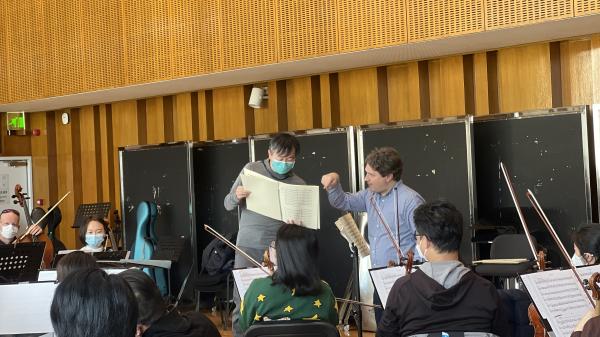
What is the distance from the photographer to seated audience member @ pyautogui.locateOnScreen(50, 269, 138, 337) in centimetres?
197

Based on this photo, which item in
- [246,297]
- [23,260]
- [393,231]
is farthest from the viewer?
[23,260]

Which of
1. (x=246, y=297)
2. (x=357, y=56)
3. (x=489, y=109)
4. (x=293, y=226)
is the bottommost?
(x=246, y=297)

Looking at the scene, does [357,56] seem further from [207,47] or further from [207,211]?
[207,211]

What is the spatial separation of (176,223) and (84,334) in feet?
22.2

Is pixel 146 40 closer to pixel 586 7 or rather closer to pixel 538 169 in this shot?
pixel 538 169

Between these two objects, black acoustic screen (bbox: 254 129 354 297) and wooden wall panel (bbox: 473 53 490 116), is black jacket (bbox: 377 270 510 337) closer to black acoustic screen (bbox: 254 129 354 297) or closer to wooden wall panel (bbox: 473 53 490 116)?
wooden wall panel (bbox: 473 53 490 116)

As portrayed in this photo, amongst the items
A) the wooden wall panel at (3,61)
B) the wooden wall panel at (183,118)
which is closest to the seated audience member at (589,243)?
the wooden wall panel at (183,118)

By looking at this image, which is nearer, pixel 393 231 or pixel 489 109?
pixel 393 231

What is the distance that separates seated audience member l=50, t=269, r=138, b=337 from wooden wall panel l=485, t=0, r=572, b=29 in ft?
14.0

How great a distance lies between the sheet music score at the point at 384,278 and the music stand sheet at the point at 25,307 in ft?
5.37

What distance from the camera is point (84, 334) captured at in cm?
197

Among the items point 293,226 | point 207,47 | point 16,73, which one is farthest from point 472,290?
point 16,73

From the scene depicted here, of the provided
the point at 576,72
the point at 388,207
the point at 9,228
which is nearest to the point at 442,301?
the point at 388,207

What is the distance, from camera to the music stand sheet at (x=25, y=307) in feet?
14.4
